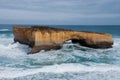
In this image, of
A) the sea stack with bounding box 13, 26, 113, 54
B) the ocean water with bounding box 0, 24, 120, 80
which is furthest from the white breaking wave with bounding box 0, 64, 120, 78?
the sea stack with bounding box 13, 26, 113, 54

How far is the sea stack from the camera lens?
19719mm

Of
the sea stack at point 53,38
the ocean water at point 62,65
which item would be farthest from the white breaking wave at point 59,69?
the sea stack at point 53,38

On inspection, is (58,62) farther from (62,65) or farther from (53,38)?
(53,38)

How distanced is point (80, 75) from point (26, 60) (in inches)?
191

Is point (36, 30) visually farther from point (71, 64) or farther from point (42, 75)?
point (42, 75)

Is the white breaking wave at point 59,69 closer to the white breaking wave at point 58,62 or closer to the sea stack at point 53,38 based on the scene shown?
the white breaking wave at point 58,62

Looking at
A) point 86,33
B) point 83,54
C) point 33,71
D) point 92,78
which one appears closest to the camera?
point 92,78

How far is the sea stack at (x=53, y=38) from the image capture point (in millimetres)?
19719

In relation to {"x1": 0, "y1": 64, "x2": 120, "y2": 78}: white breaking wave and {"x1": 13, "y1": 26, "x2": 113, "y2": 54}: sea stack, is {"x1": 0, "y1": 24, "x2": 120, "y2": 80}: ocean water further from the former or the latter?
{"x1": 13, "y1": 26, "x2": 113, "y2": 54}: sea stack

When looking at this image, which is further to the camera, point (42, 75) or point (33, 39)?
point (33, 39)


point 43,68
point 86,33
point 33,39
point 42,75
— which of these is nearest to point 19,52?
point 33,39

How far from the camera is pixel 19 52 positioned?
20250 mm

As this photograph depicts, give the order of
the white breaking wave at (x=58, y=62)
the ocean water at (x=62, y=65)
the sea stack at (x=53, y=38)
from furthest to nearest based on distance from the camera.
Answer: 1. the sea stack at (x=53, y=38)
2. the white breaking wave at (x=58, y=62)
3. the ocean water at (x=62, y=65)

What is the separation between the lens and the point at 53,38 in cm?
2031
